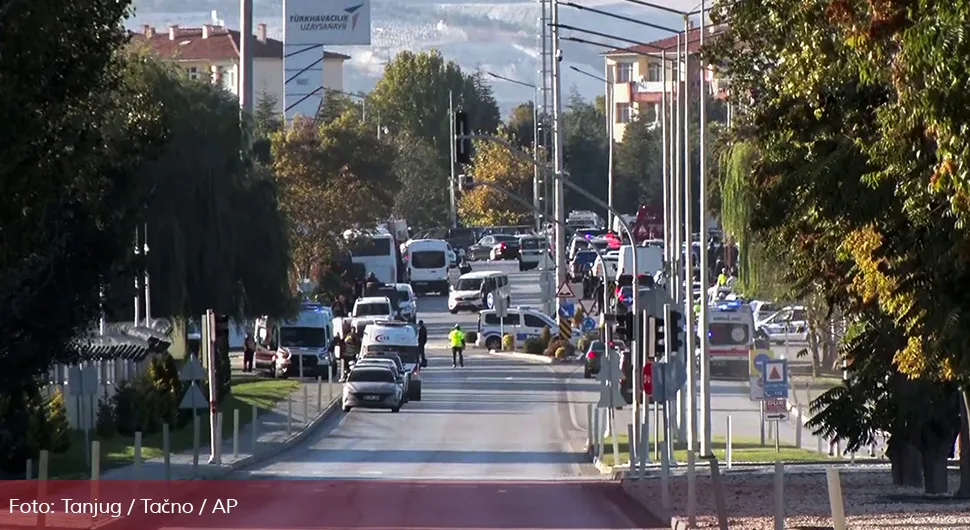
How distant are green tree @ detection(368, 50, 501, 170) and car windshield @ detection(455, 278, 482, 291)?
62503 millimetres

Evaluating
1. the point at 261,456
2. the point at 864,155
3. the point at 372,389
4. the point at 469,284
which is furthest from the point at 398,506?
the point at 469,284

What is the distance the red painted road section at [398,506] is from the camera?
870 inches

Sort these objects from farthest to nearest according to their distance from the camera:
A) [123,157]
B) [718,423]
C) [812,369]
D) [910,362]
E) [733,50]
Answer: [812,369] → [718,423] → [123,157] → [733,50] → [910,362]

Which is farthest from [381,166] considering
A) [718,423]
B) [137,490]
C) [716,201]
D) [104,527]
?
[104,527]

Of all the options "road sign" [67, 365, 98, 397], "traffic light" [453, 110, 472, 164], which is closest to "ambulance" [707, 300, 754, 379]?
"traffic light" [453, 110, 472, 164]

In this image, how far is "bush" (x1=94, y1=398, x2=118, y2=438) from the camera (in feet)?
129

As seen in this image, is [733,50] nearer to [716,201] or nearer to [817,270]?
[817,270]

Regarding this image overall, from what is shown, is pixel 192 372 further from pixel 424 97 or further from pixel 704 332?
pixel 424 97

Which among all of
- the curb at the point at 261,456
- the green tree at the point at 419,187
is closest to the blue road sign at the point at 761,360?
the curb at the point at 261,456

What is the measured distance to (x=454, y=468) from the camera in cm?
3428

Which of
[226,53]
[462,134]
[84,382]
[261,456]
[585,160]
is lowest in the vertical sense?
[261,456]

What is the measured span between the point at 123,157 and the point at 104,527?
6.94m

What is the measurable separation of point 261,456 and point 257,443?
2.79 m

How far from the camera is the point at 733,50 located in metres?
20.6
